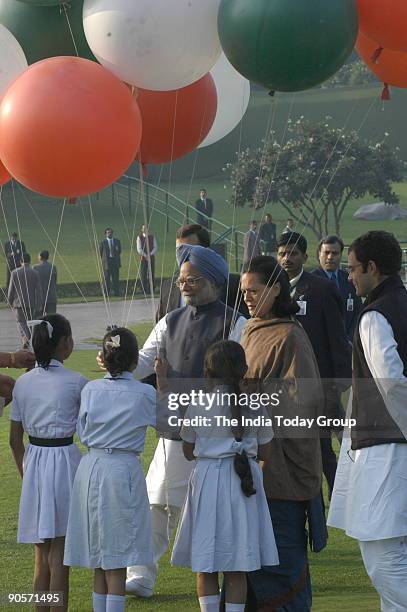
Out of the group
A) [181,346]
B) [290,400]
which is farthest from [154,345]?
[290,400]

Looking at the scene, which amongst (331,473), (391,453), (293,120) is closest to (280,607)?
(391,453)

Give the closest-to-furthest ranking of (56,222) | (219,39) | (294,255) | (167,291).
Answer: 1. (219,39)
2. (167,291)
3. (294,255)
4. (56,222)

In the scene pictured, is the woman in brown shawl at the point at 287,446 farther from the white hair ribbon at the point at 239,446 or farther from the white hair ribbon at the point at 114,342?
the white hair ribbon at the point at 114,342

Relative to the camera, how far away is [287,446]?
16.6 feet

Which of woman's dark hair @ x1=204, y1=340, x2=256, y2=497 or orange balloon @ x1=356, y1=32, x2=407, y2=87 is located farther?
orange balloon @ x1=356, y1=32, x2=407, y2=87

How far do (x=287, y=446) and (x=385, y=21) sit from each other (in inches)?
79.8

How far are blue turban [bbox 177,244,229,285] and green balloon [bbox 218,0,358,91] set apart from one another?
0.91 m

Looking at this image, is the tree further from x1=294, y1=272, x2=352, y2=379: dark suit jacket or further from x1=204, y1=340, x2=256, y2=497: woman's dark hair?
x1=204, y1=340, x2=256, y2=497: woman's dark hair

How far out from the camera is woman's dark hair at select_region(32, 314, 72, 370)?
205 inches

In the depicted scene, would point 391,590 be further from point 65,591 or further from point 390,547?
point 65,591

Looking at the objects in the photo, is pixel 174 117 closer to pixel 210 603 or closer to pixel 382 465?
pixel 382 465

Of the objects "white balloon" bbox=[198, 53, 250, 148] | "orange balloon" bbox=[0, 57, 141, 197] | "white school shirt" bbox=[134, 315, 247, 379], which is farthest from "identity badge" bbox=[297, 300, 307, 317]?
"orange balloon" bbox=[0, 57, 141, 197]

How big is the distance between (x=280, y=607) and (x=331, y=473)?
207 cm

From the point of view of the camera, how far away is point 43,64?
17.0 feet
